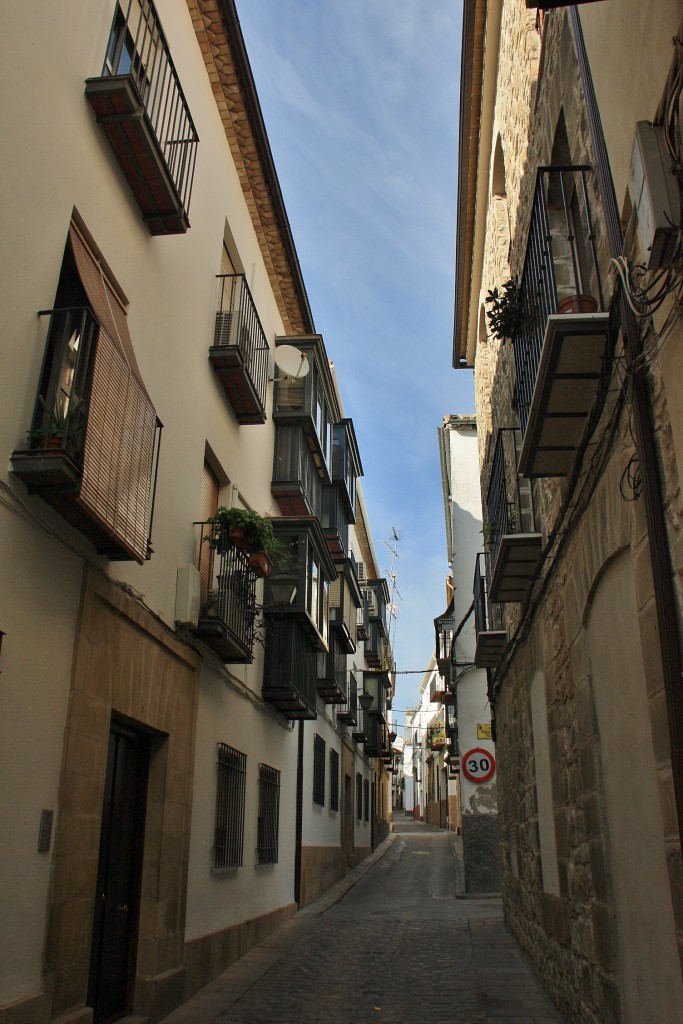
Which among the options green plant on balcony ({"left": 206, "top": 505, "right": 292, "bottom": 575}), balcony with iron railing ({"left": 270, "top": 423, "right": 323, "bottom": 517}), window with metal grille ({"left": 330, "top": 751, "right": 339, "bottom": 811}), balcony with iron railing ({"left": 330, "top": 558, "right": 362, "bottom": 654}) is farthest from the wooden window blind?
window with metal grille ({"left": 330, "top": 751, "right": 339, "bottom": 811})

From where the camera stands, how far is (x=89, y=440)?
509cm

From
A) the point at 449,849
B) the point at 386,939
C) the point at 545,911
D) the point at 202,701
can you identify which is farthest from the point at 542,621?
the point at 449,849

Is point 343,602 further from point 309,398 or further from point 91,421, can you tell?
point 91,421

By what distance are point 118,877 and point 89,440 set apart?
3767 mm

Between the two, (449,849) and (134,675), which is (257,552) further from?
(449,849)

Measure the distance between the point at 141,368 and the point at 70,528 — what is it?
7.12 feet

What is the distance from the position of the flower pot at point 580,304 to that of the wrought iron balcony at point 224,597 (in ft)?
15.9

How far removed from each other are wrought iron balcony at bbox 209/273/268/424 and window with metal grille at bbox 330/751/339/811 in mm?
11064

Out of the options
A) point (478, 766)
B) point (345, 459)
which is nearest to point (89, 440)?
point (478, 766)

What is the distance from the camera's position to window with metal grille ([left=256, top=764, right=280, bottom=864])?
11.2 metres

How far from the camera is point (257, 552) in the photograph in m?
9.12

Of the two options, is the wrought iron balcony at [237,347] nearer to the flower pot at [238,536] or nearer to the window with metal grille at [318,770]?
the flower pot at [238,536]

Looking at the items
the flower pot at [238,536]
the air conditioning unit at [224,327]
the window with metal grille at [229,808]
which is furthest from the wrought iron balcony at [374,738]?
the air conditioning unit at [224,327]

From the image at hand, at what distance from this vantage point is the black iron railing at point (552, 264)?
4859 mm
